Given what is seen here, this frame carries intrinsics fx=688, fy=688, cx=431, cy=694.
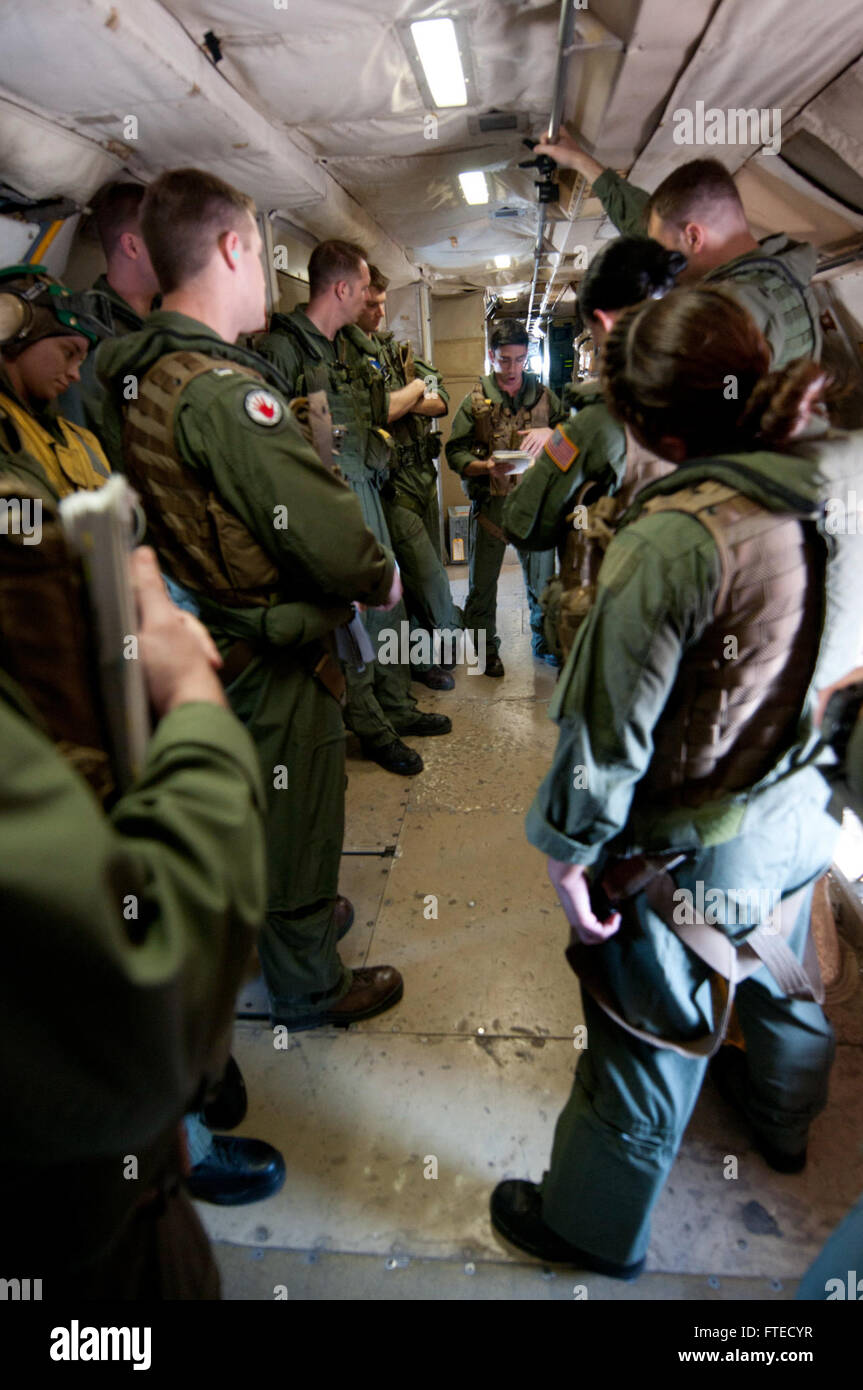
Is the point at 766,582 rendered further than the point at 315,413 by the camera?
No

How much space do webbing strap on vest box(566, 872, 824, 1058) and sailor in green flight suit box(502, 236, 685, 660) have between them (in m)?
0.84

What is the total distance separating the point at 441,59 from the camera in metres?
2.64

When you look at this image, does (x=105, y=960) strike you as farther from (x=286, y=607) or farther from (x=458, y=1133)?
(x=458, y=1133)

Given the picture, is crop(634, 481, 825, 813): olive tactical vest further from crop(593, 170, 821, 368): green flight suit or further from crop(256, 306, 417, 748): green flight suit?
crop(256, 306, 417, 748): green flight suit

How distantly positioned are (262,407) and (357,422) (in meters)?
1.96

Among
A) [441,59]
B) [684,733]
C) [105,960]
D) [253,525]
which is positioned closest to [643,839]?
[684,733]

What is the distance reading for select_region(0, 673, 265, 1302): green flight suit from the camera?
452mm

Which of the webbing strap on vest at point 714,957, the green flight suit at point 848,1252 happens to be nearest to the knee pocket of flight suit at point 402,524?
the webbing strap on vest at point 714,957

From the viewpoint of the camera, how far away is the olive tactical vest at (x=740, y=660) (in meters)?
1.04

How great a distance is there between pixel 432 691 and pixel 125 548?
3854mm

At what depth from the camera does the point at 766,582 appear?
1.06 meters

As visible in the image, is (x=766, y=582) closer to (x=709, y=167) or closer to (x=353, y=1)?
(x=709, y=167)

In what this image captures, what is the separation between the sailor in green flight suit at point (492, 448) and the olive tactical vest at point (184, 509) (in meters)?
2.90

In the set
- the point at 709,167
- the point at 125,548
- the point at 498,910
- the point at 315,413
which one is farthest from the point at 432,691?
the point at 125,548
